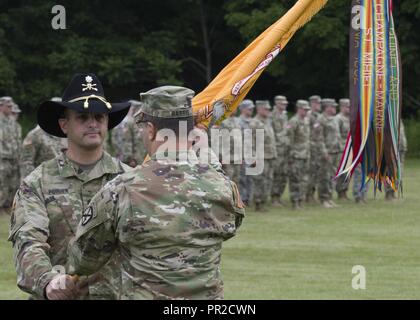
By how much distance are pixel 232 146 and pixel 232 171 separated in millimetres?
562

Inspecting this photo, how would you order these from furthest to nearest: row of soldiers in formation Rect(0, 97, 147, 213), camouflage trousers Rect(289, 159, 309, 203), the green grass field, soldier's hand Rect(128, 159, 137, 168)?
camouflage trousers Rect(289, 159, 309, 203) → soldier's hand Rect(128, 159, 137, 168) → row of soldiers in formation Rect(0, 97, 147, 213) → the green grass field

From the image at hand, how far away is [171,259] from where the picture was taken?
5055 mm

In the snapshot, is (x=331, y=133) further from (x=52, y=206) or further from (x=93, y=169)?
(x=52, y=206)

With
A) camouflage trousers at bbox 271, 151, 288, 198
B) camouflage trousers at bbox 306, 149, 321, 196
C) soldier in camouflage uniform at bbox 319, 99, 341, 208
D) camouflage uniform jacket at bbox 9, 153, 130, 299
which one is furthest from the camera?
soldier in camouflage uniform at bbox 319, 99, 341, 208

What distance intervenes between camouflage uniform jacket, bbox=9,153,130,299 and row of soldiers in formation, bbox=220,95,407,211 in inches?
643

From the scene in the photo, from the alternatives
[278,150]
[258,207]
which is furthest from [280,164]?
[258,207]

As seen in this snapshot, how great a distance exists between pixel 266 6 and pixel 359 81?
3765 centimetres

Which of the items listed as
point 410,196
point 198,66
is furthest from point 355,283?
point 198,66

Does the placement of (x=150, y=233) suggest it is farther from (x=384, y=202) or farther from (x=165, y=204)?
(x=384, y=202)

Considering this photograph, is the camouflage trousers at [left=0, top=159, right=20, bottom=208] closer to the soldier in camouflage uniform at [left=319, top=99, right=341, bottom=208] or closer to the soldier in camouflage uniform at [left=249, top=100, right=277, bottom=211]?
the soldier in camouflage uniform at [left=249, top=100, right=277, bottom=211]

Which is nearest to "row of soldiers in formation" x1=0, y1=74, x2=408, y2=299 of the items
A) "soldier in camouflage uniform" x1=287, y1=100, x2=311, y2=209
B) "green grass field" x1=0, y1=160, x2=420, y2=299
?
"green grass field" x1=0, y1=160, x2=420, y2=299

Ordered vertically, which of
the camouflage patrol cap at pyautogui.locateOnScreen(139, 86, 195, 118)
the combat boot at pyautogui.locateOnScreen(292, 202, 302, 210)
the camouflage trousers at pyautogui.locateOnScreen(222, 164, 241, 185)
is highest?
the camouflage patrol cap at pyautogui.locateOnScreen(139, 86, 195, 118)

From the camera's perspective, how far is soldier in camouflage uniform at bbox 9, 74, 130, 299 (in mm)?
5836

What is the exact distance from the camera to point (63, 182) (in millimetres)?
6156
